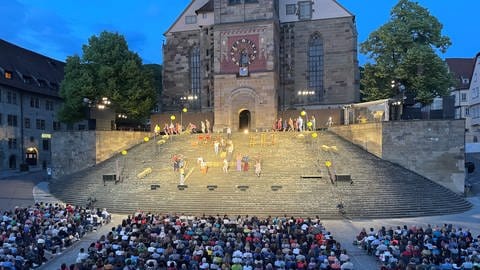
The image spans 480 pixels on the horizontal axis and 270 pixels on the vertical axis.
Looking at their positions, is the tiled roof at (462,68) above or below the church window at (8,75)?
above

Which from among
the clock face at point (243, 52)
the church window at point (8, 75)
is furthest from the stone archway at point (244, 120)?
the church window at point (8, 75)

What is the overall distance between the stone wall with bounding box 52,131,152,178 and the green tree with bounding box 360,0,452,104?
28599 millimetres

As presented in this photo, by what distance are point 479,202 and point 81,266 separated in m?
31.5

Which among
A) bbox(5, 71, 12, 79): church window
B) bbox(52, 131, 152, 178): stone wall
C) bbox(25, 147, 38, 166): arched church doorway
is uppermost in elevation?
bbox(5, 71, 12, 79): church window

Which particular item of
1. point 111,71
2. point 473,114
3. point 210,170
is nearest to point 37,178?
point 111,71

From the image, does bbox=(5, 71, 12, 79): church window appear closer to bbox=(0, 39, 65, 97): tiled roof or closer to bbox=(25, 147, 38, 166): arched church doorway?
bbox=(0, 39, 65, 97): tiled roof

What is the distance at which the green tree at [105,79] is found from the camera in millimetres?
47844

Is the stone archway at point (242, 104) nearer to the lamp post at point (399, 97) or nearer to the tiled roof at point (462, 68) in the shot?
the lamp post at point (399, 97)

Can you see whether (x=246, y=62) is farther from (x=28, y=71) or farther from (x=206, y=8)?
(x=28, y=71)

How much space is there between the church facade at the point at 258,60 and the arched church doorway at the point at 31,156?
19.2 meters

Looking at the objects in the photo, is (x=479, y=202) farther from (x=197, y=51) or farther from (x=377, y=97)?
(x=197, y=51)

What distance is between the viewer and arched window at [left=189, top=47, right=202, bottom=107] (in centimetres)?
5869

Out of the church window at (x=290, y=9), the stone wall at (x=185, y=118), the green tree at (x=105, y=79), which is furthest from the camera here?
the church window at (x=290, y=9)

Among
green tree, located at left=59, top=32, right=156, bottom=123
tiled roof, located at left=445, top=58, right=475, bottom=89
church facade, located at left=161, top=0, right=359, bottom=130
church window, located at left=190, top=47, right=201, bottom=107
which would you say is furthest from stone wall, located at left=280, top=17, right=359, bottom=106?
tiled roof, located at left=445, top=58, right=475, bottom=89
